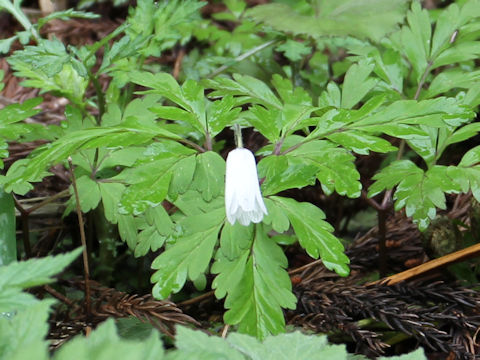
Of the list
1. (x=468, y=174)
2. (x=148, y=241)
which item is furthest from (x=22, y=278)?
(x=468, y=174)

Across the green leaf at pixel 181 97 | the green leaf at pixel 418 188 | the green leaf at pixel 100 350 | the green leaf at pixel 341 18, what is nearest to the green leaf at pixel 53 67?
the green leaf at pixel 181 97

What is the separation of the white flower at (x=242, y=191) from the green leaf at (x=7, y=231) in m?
0.59

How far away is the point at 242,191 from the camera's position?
1.26 m

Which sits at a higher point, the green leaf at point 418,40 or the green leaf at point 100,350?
the green leaf at point 100,350

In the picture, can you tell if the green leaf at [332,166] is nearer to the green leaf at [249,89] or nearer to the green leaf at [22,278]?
the green leaf at [249,89]

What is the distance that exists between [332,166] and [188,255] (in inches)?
15.5

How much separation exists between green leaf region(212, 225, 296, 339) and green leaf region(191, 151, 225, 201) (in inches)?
4.3

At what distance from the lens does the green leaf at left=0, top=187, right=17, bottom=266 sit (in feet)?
4.78

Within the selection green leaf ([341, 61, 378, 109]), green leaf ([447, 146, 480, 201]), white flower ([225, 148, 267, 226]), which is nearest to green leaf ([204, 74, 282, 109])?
green leaf ([341, 61, 378, 109])

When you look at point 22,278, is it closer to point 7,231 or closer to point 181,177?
point 181,177

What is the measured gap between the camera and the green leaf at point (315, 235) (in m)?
1.27

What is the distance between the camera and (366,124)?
4.68ft

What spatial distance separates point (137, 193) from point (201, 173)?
0.16 meters

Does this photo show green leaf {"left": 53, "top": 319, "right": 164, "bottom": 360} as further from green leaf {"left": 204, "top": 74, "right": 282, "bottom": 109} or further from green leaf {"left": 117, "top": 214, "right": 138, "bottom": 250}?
green leaf {"left": 204, "top": 74, "right": 282, "bottom": 109}
